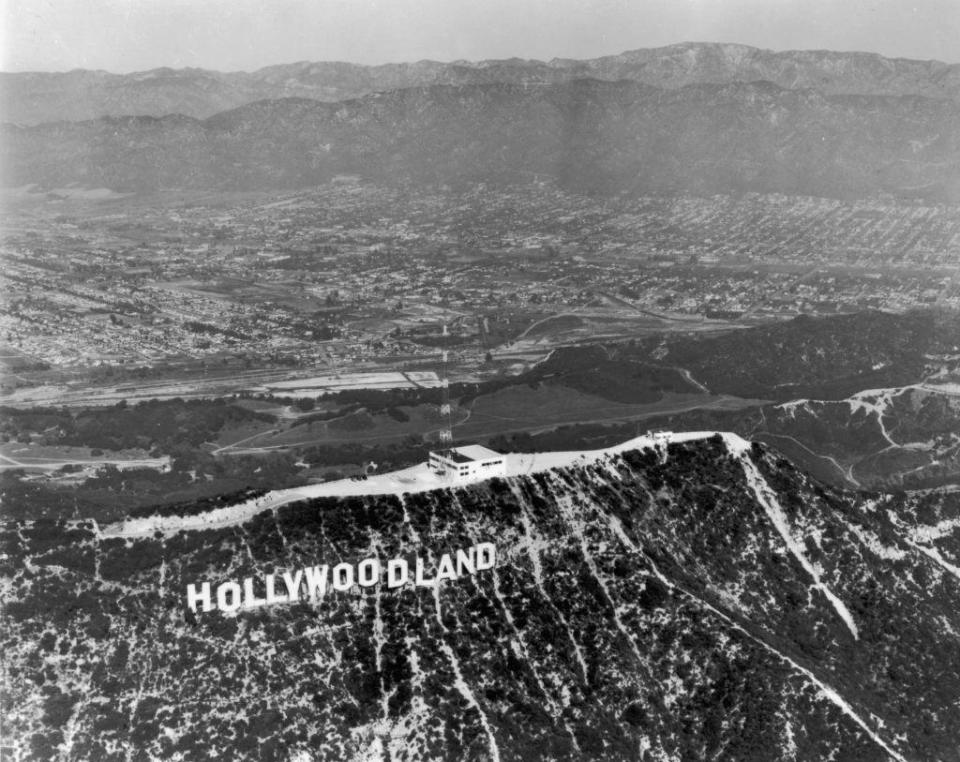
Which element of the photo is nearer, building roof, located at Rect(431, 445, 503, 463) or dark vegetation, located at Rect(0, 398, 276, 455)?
building roof, located at Rect(431, 445, 503, 463)

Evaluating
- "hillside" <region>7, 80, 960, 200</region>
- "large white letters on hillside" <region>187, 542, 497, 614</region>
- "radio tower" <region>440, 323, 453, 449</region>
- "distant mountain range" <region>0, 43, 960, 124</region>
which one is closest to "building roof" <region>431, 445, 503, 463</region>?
"radio tower" <region>440, 323, 453, 449</region>

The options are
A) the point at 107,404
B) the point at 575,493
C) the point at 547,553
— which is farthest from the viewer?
the point at 107,404

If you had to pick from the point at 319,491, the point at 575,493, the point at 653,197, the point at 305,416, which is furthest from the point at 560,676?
the point at 653,197

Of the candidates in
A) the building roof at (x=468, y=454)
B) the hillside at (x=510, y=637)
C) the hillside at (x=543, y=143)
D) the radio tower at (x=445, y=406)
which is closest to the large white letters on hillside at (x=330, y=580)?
the hillside at (x=510, y=637)

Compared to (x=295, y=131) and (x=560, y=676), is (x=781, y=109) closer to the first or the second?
(x=295, y=131)

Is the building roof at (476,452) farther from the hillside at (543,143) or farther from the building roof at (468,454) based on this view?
the hillside at (543,143)

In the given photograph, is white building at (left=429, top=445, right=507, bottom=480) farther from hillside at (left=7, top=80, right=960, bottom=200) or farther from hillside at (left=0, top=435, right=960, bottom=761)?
hillside at (left=7, top=80, right=960, bottom=200)

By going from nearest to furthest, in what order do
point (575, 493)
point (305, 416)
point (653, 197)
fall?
point (575, 493)
point (305, 416)
point (653, 197)
